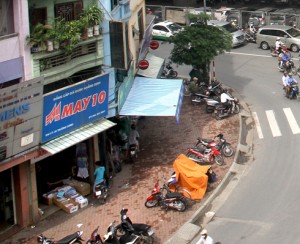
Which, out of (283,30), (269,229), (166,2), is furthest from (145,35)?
(166,2)

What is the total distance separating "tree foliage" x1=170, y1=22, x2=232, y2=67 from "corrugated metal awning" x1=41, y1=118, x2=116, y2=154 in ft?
36.3

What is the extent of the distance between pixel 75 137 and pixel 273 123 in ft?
36.7

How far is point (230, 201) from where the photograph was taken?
19047mm

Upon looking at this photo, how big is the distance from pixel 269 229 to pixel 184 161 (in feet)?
13.3

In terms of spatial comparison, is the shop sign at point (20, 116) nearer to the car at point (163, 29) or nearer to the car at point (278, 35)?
the car at point (278, 35)

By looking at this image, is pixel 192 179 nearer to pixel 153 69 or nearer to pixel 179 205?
pixel 179 205

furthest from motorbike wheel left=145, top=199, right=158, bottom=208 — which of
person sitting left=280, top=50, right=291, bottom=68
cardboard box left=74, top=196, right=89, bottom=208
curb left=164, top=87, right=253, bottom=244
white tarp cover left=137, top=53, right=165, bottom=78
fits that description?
person sitting left=280, top=50, right=291, bottom=68

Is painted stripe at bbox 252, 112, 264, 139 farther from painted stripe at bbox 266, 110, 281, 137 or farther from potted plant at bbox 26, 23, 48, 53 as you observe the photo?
potted plant at bbox 26, 23, 48, 53

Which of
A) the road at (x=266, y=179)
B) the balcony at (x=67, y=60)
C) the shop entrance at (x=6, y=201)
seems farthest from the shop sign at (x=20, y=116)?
the road at (x=266, y=179)

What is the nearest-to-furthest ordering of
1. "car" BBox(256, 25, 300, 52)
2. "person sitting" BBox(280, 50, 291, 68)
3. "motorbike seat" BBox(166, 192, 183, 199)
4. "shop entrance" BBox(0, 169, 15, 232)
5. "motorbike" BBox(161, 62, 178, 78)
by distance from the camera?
"shop entrance" BBox(0, 169, 15, 232), "motorbike seat" BBox(166, 192, 183, 199), "person sitting" BBox(280, 50, 291, 68), "motorbike" BBox(161, 62, 178, 78), "car" BBox(256, 25, 300, 52)

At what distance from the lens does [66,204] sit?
19156 mm

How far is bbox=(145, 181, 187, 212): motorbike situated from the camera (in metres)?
18.2

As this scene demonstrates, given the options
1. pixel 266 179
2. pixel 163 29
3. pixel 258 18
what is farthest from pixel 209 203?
pixel 258 18

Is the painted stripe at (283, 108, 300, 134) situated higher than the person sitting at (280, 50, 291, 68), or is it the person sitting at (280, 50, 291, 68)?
the person sitting at (280, 50, 291, 68)
